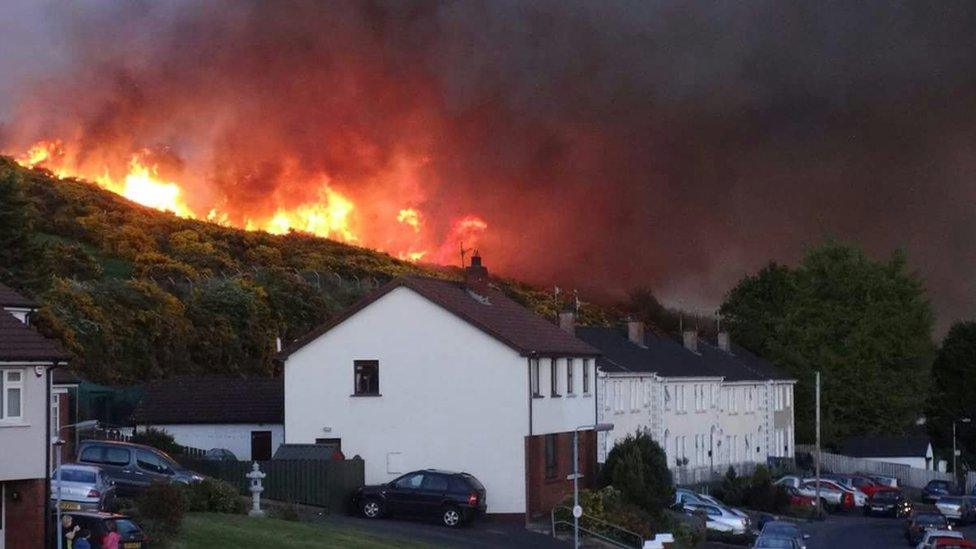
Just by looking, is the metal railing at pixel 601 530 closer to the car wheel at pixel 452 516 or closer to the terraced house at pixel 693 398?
the car wheel at pixel 452 516

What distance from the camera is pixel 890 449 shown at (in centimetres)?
11456

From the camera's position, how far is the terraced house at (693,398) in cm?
7794

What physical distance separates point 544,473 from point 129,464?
53.2 feet

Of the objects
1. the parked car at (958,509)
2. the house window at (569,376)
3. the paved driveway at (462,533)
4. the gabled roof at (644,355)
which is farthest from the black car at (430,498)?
→ the parked car at (958,509)

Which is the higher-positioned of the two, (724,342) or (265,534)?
(724,342)

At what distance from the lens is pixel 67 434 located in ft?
186

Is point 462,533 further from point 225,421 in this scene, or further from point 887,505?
point 887,505

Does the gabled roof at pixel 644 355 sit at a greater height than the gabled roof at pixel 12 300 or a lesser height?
lesser

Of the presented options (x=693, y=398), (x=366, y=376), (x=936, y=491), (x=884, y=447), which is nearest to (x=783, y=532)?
(x=366, y=376)

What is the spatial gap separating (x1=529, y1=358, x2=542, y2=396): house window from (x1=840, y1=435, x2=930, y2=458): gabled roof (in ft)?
196

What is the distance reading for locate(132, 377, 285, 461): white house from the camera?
62906mm

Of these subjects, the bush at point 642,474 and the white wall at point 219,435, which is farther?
the white wall at point 219,435

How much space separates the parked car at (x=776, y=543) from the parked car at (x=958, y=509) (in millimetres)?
32745

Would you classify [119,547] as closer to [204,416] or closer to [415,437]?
[415,437]
